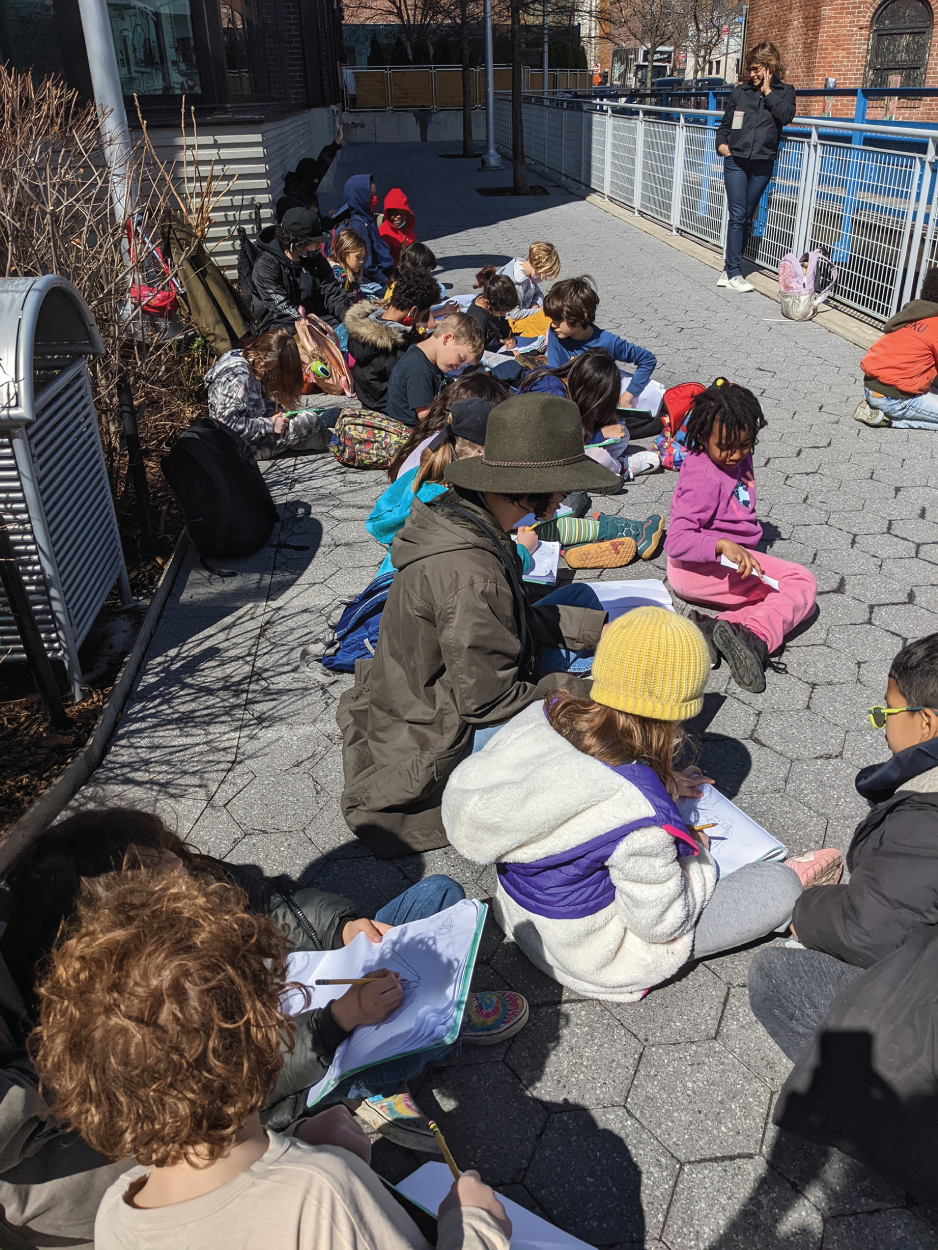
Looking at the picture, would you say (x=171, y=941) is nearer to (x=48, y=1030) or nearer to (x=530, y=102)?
(x=48, y=1030)

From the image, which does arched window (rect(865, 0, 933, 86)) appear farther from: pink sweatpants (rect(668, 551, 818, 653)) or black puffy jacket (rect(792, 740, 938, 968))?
black puffy jacket (rect(792, 740, 938, 968))

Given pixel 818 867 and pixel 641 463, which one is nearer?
pixel 818 867

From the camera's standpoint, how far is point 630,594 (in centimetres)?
420

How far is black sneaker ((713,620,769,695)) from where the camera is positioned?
3744 millimetres

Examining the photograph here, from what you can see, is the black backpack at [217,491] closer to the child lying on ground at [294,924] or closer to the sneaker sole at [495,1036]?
the child lying on ground at [294,924]

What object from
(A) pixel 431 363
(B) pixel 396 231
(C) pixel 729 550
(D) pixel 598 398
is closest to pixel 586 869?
(C) pixel 729 550

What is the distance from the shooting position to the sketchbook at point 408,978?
2.04 metres

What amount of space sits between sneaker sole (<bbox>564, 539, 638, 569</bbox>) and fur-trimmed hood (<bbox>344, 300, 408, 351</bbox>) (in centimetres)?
281

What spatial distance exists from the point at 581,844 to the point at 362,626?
1922 mm

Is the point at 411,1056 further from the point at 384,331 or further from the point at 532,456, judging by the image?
the point at 384,331

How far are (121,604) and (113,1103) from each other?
3639 millimetres

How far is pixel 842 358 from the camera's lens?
784 centimetres

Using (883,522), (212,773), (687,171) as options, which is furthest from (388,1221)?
(687,171)

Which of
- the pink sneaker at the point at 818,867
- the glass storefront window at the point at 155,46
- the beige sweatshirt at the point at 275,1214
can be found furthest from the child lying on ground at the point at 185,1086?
the glass storefront window at the point at 155,46
